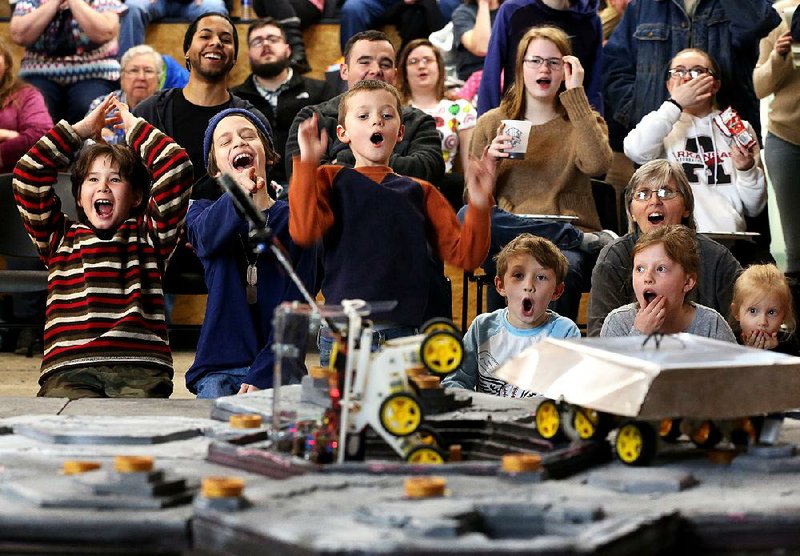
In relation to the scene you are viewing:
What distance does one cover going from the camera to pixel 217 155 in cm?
394

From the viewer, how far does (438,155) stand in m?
5.05

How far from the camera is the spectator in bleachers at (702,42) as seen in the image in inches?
219

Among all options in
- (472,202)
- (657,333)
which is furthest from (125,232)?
(657,333)

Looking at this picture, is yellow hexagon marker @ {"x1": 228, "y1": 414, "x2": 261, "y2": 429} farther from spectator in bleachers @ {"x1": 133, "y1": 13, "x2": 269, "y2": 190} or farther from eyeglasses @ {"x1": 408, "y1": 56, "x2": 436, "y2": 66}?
eyeglasses @ {"x1": 408, "y1": 56, "x2": 436, "y2": 66}

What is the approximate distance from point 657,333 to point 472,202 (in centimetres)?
111

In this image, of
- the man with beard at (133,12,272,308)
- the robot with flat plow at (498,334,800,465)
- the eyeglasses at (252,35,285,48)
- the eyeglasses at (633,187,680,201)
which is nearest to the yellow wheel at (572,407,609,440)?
the robot with flat plow at (498,334,800,465)

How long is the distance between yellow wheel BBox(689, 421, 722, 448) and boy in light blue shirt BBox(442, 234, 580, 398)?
4.56 ft

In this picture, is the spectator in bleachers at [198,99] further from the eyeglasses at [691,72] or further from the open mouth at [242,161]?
the eyeglasses at [691,72]

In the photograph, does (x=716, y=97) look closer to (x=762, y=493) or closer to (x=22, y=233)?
(x=22, y=233)

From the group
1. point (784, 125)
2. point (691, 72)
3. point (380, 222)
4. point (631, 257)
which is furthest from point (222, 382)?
point (784, 125)

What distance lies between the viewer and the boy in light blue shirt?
3.63 meters

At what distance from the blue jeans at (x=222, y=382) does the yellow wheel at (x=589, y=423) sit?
5.80ft

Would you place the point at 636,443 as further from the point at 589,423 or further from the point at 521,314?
the point at 521,314

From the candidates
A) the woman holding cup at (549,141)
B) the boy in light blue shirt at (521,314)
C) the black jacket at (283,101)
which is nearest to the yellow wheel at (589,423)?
the boy in light blue shirt at (521,314)
